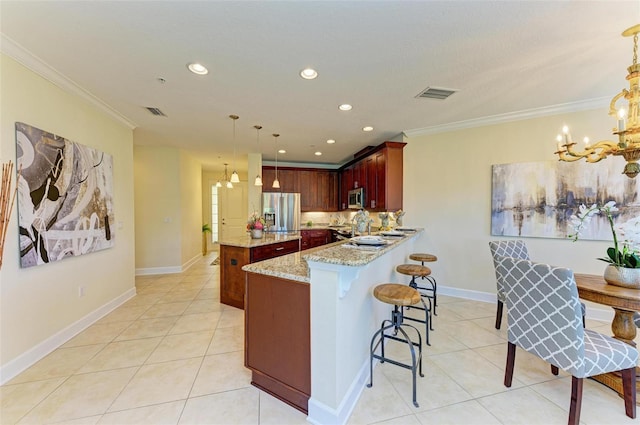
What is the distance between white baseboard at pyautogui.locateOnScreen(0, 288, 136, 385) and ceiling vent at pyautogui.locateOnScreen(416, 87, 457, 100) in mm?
4610

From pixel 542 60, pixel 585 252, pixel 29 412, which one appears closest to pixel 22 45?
pixel 29 412

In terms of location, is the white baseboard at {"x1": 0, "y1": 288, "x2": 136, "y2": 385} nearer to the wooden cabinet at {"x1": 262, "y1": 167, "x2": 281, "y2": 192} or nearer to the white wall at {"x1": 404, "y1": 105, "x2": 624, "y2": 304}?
the wooden cabinet at {"x1": 262, "y1": 167, "x2": 281, "y2": 192}

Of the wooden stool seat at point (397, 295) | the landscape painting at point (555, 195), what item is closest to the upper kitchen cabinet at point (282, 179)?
the landscape painting at point (555, 195)

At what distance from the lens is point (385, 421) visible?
1.58 m

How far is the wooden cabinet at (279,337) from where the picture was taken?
1646mm

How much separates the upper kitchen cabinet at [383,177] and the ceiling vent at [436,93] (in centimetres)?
136

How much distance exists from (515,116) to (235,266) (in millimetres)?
4535

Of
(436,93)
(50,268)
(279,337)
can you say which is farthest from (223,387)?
(436,93)

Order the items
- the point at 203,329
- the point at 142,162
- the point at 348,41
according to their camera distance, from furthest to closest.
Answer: the point at 142,162 < the point at 203,329 < the point at 348,41

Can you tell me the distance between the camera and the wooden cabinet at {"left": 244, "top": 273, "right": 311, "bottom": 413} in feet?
5.40

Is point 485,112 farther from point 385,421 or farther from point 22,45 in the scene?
point 22,45

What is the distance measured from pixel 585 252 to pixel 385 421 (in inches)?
136

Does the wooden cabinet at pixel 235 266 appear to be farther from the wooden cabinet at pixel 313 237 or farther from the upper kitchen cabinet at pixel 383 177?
the wooden cabinet at pixel 313 237

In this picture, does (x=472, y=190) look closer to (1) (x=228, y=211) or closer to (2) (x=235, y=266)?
(2) (x=235, y=266)
